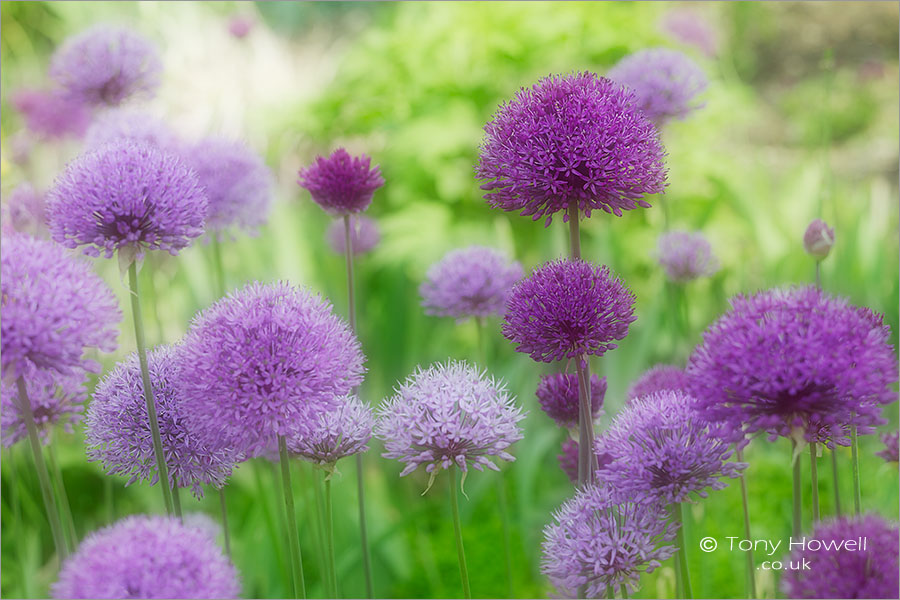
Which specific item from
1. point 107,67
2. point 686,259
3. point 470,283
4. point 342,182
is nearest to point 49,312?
point 342,182

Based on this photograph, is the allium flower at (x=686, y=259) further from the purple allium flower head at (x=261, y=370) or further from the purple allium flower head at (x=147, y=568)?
the purple allium flower head at (x=147, y=568)

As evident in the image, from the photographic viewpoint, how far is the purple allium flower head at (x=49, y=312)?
2.02 feet

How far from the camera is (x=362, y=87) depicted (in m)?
2.85

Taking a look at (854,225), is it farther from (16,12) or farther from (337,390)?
(16,12)

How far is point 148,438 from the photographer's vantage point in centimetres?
76

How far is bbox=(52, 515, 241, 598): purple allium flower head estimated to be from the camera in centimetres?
54

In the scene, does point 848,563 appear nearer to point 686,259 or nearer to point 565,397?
point 565,397

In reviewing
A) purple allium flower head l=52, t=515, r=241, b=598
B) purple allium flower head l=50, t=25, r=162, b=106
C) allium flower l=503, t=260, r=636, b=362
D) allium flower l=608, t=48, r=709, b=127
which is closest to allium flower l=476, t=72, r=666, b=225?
allium flower l=503, t=260, r=636, b=362

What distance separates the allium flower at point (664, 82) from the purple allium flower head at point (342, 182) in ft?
1.66

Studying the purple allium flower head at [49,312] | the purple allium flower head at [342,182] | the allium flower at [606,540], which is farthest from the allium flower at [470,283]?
the purple allium flower head at [49,312]

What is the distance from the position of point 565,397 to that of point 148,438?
43 cm

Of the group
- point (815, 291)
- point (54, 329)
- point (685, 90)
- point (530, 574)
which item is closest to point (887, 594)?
point (815, 291)

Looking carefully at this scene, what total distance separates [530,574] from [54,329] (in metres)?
1.59

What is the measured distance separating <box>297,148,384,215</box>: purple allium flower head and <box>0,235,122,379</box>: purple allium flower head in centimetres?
36
